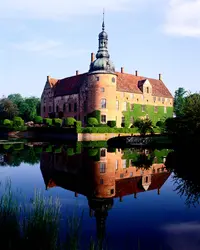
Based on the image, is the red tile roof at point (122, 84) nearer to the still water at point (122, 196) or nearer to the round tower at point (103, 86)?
the round tower at point (103, 86)

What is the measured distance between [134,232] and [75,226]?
309 cm

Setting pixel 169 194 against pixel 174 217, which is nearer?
pixel 174 217

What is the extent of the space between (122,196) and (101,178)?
2.88 metres

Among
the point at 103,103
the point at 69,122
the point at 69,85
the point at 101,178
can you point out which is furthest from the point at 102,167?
the point at 69,85

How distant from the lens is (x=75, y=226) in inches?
186

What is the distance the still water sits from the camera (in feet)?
23.1

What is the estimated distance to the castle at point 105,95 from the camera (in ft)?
151

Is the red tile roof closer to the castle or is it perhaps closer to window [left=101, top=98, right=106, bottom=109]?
the castle

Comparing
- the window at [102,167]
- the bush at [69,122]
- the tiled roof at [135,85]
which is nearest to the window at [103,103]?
the tiled roof at [135,85]

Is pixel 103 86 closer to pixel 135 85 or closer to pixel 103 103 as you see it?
pixel 103 103

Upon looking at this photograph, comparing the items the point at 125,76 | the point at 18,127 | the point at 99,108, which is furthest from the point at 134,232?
the point at 125,76

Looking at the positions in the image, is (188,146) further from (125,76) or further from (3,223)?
(125,76)

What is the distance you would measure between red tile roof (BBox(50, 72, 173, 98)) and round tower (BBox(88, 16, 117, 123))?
3831 mm

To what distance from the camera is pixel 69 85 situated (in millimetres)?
54625
